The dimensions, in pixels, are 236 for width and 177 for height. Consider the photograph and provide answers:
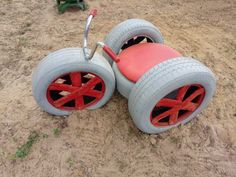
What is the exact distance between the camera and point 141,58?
2270 millimetres

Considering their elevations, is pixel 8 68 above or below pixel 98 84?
below

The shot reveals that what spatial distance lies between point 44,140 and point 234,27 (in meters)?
2.70

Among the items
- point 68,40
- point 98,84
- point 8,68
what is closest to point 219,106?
point 98,84

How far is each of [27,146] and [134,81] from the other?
0.98m

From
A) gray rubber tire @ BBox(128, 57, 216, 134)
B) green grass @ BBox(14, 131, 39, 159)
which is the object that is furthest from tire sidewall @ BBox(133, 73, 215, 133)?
green grass @ BBox(14, 131, 39, 159)

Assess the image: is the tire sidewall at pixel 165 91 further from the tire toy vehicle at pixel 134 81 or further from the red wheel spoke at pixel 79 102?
the red wheel spoke at pixel 79 102

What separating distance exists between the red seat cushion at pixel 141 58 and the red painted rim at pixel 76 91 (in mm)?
222

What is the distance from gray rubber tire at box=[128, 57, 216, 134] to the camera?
1.88 metres

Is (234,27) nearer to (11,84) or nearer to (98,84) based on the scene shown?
(98,84)

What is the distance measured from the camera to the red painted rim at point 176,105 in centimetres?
206

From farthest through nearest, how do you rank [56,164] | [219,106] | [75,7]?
[75,7], [219,106], [56,164]

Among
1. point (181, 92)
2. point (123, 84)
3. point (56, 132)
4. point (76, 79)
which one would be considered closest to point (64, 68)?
point (76, 79)

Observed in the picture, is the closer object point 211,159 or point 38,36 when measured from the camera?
point 211,159

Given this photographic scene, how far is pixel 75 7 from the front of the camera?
13.6 ft
